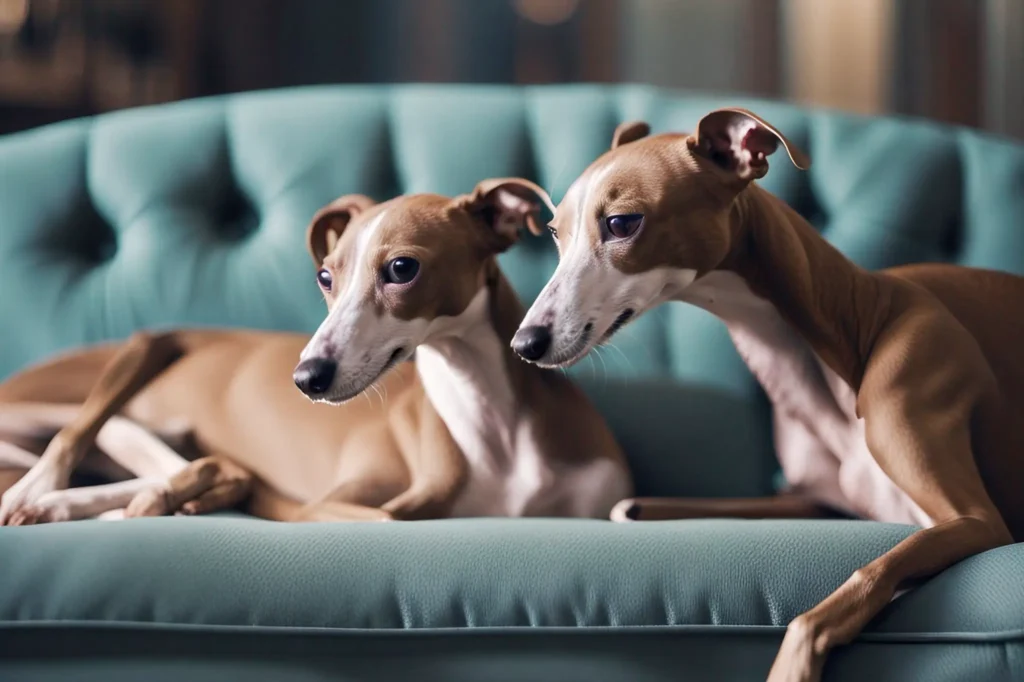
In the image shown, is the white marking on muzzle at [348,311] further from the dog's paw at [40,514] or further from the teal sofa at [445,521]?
the dog's paw at [40,514]

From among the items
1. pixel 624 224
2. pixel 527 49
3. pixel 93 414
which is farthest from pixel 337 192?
pixel 527 49

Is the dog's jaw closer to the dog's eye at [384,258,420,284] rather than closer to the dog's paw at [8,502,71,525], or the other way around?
the dog's eye at [384,258,420,284]

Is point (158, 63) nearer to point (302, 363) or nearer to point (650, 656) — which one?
point (302, 363)

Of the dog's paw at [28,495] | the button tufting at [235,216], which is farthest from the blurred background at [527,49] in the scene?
the dog's paw at [28,495]

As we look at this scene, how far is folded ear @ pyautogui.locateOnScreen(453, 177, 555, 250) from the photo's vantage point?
113cm

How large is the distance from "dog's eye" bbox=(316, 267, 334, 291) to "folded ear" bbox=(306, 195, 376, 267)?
8 centimetres

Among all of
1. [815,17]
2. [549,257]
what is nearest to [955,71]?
[815,17]

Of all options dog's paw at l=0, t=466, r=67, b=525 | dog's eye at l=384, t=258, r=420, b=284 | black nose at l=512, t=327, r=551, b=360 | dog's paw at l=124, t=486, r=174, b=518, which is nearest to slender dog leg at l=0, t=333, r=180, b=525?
dog's paw at l=0, t=466, r=67, b=525

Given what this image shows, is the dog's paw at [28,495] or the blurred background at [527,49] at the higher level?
the blurred background at [527,49]

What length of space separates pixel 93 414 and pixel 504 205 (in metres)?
0.56

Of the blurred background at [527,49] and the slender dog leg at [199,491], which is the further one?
the blurred background at [527,49]

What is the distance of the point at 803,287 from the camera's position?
1068 mm

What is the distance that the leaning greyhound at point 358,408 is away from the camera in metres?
1.06

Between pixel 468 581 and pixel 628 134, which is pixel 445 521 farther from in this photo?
pixel 628 134
